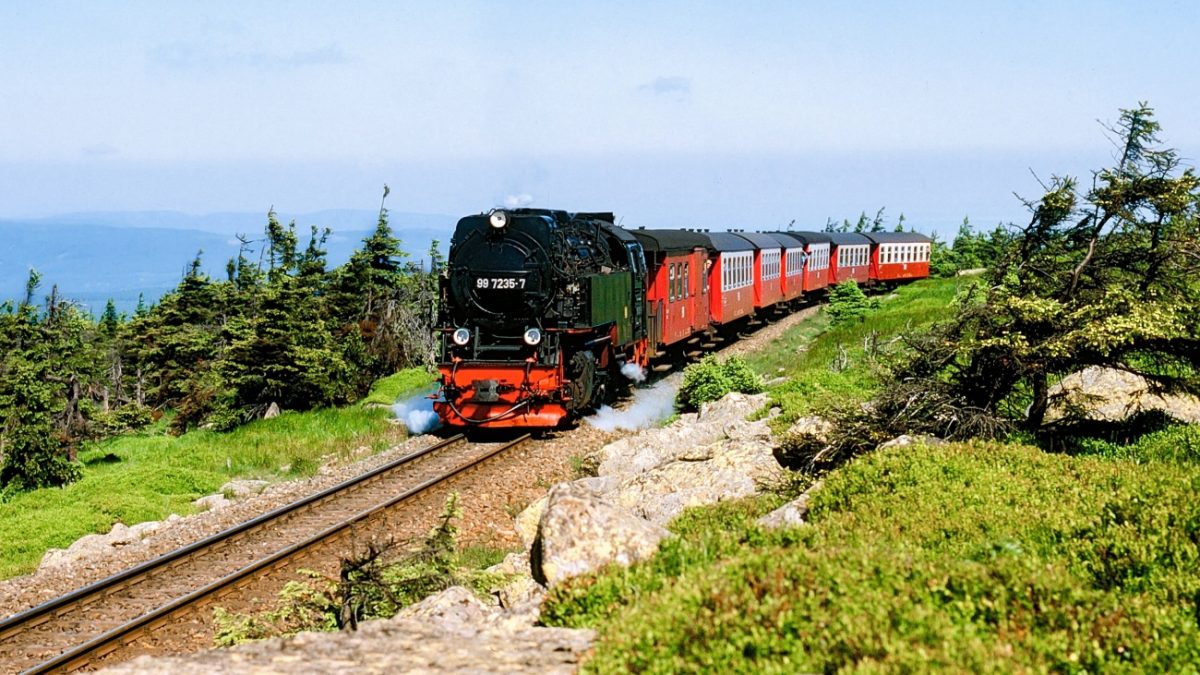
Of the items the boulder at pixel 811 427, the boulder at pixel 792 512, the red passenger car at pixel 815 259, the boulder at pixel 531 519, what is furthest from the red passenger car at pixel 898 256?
the boulder at pixel 792 512

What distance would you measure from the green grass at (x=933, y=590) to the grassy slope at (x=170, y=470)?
10389mm

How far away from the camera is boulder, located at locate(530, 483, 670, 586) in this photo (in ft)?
24.9

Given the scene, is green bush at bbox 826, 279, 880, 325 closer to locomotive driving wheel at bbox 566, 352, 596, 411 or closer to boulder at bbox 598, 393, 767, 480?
boulder at bbox 598, 393, 767, 480

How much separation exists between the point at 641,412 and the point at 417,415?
470cm

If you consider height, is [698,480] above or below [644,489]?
above

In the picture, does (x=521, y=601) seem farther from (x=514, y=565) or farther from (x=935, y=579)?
(x=935, y=579)

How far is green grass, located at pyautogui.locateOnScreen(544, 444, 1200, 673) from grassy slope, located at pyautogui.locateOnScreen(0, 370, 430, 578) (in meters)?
→ 10.4

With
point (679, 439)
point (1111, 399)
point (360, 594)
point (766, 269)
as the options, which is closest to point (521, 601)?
point (360, 594)

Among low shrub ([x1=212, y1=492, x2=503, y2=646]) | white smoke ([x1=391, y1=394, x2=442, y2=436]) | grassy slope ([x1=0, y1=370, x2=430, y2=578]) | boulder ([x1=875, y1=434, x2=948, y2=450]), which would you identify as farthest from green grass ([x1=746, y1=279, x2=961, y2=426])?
grassy slope ([x1=0, y1=370, x2=430, y2=578])

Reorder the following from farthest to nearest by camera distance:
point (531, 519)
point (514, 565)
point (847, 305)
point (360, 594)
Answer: point (847, 305) → point (531, 519) → point (514, 565) → point (360, 594)

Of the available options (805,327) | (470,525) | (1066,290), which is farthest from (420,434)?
(805,327)

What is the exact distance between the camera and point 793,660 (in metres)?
5.25

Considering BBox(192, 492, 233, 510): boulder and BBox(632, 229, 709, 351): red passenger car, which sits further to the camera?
BBox(632, 229, 709, 351): red passenger car

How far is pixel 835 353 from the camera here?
25812 mm
